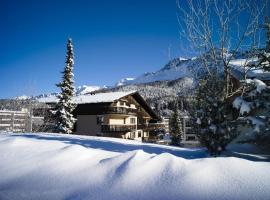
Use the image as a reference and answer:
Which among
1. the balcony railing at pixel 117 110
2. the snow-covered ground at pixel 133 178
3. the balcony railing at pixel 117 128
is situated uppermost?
the balcony railing at pixel 117 110

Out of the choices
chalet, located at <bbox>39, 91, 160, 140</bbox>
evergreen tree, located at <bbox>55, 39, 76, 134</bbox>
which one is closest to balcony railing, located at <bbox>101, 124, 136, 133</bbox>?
chalet, located at <bbox>39, 91, 160, 140</bbox>

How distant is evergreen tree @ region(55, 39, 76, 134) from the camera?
26.7 metres

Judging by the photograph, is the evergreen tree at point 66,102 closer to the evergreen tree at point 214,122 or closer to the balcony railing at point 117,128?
the balcony railing at point 117,128

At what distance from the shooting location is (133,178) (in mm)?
5008

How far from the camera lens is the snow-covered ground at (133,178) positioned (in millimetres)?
4398

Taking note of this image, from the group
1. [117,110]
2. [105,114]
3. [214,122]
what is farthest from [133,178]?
[117,110]

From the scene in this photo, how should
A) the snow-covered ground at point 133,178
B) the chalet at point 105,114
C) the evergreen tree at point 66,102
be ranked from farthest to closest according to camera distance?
the chalet at point 105,114 < the evergreen tree at point 66,102 < the snow-covered ground at point 133,178

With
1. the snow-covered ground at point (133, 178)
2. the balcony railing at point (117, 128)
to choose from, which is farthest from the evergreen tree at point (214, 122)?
the balcony railing at point (117, 128)

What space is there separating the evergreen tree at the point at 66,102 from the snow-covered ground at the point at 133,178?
2064 centimetres

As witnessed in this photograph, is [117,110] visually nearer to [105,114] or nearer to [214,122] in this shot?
[105,114]

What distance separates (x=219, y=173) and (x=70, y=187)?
2834 millimetres

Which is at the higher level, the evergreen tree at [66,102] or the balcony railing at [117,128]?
the evergreen tree at [66,102]

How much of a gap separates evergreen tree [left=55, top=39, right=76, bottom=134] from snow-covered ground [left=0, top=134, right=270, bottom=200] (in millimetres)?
20640

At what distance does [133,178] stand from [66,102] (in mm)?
23617
